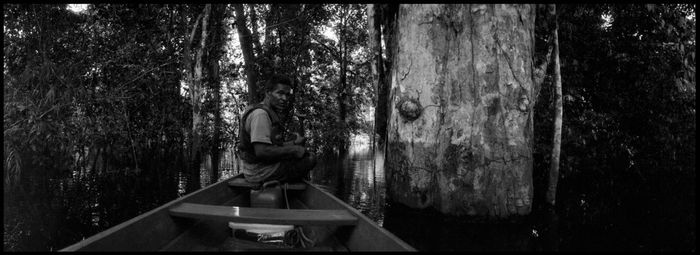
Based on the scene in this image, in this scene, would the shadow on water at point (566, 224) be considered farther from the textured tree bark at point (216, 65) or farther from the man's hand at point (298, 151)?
the textured tree bark at point (216, 65)

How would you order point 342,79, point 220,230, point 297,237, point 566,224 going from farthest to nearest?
point 342,79 < point 566,224 < point 220,230 < point 297,237

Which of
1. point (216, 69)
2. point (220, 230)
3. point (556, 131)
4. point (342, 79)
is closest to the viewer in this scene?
point (220, 230)

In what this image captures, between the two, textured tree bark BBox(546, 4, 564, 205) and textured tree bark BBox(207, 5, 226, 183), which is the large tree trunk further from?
textured tree bark BBox(207, 5, 226, 183)

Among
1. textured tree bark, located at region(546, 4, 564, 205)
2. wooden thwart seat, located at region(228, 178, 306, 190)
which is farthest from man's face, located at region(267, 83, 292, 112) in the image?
textured tree bark, located at region(546, 4, 564, 205)

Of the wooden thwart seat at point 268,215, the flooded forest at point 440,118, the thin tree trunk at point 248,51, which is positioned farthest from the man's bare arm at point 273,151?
the thin tree trunk at point 248,51

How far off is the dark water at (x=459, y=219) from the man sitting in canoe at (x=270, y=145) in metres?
Result: 1.15

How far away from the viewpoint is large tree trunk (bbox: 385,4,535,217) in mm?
3639

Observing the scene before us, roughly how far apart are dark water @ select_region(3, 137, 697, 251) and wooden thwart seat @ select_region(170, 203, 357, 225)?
3.61ft

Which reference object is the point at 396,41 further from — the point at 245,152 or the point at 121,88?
the point at 121,88

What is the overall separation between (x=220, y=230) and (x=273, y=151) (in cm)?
83

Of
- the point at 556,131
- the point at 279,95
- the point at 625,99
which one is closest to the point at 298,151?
the point at 279,95

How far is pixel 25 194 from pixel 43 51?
2317mm

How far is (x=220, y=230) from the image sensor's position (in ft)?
9.53

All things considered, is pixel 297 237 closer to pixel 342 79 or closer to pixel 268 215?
pixel 268 215
